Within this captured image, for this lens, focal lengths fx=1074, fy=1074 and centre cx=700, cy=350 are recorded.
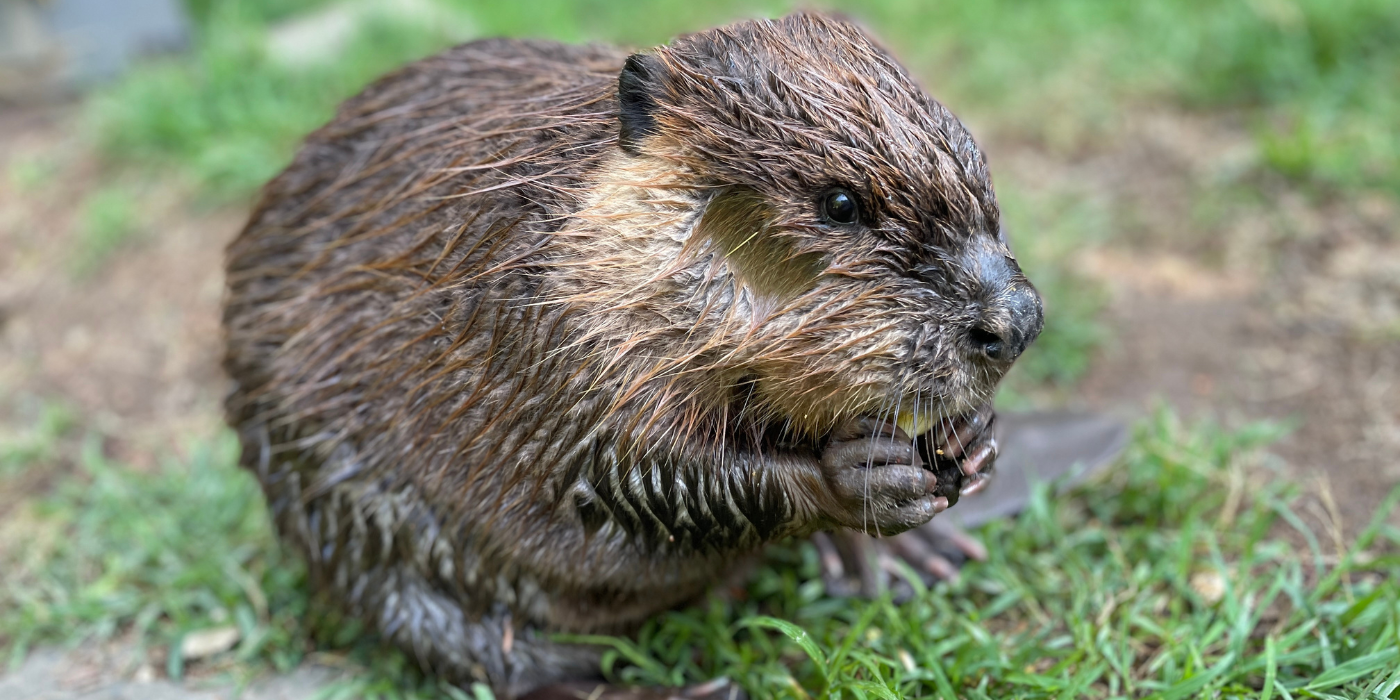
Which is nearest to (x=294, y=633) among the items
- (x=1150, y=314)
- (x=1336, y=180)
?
(x=1150, y=314)

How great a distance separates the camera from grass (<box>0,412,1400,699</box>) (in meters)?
2.21

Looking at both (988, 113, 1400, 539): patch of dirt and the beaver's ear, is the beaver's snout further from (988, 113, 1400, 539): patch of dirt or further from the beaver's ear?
(988, 113, 1400, 539): patch of dirt

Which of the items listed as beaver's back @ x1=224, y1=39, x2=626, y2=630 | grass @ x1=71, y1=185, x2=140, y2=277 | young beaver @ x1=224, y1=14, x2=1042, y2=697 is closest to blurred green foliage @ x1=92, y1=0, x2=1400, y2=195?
grass @ x1=71, y1=185, x2=140, y2=277

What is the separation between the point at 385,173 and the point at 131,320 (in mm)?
2465

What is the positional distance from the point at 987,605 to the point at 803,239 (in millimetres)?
1239

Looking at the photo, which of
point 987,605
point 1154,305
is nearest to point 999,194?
point 1154,305

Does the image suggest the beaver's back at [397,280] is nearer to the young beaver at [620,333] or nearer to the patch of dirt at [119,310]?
the young beaver at [620,333]

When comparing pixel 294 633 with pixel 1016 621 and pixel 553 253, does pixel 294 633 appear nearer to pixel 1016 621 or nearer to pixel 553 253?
pixel 553 253

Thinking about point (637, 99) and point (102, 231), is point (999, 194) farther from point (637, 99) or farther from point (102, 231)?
point (102, 231)

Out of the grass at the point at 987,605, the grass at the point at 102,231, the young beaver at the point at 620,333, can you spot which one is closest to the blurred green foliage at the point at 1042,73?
the grass at the point at 102,231

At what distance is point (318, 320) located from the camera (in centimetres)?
231

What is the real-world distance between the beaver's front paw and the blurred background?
4.34ft

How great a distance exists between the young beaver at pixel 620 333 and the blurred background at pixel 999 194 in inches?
26.7

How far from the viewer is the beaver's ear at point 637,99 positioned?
185 cm
